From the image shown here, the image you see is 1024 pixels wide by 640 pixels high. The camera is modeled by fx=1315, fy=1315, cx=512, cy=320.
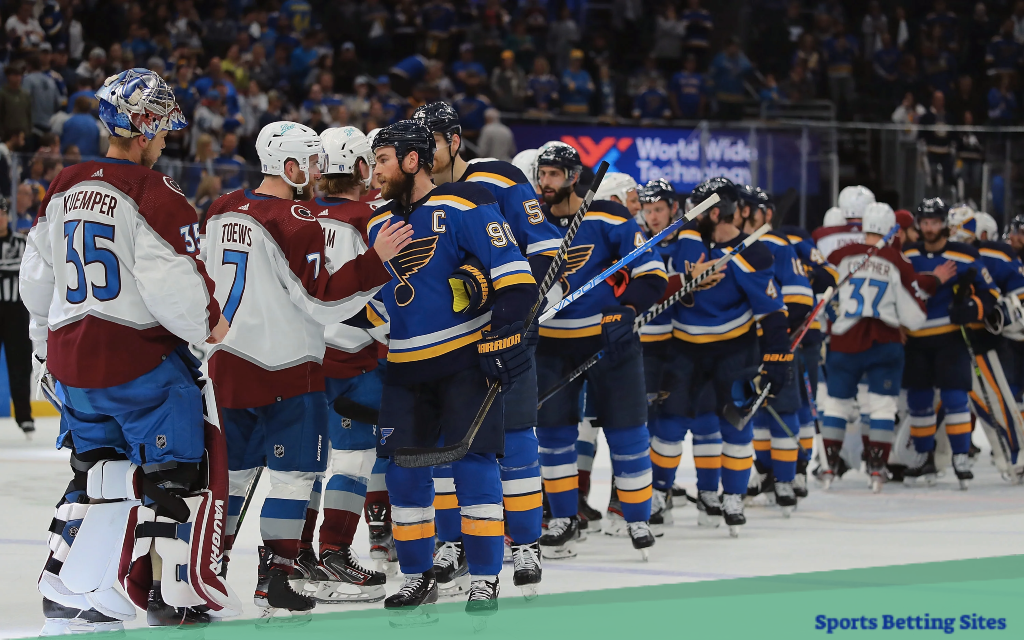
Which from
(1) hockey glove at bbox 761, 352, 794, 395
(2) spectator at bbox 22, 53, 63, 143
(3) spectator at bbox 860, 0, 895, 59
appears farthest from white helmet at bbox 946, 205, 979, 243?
(3) spectator at bbox 860, 0, 895, 59

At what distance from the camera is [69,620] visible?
3.74 m

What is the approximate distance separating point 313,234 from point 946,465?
5.32m

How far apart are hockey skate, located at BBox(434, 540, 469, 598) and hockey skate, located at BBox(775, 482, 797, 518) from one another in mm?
2210

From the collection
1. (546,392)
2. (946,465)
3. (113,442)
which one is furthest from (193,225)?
(946,465)

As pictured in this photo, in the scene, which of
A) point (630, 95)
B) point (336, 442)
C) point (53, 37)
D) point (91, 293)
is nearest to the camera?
point (91, 293)

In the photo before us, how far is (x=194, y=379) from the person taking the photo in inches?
153

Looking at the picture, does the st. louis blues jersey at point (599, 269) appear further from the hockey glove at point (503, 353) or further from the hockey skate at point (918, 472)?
the hockey skate at point (918, 472)

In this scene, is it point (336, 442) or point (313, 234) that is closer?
point (313, 234)

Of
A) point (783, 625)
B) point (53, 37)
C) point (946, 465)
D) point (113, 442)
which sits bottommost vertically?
point (946, 465)

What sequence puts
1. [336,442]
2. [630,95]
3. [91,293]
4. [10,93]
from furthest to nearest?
[630,95]
[10,93]
[336,442]
[91,293]

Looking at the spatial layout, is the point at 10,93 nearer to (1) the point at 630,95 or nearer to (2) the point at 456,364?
(1) the point at 630,95

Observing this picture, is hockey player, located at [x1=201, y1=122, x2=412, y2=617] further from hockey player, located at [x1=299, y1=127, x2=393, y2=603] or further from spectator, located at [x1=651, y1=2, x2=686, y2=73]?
spectator, located at [x1=651, y1=2, x2=686, y2=73]

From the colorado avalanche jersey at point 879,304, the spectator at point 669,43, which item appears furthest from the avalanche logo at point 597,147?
the colorado avalanche jersey at point 879,304

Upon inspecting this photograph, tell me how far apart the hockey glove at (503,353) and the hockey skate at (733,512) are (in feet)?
7.86
